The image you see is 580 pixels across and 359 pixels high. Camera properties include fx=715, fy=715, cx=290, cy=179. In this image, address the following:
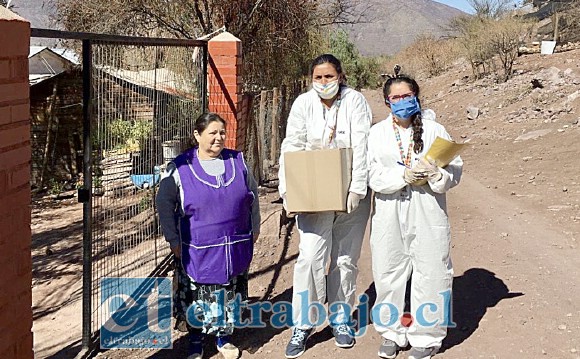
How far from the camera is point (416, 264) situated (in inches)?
181

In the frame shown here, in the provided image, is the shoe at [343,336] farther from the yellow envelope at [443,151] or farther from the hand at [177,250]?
the yellow envelope at [443,151]

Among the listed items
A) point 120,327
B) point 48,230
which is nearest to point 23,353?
point 120,327

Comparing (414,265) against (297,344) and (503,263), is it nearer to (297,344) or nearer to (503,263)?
(297,344)

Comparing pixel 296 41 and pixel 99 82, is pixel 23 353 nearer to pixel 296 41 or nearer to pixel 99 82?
pixel 99 82

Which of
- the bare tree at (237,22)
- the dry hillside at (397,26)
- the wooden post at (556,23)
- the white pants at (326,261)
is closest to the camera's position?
the white pants at (326,261)

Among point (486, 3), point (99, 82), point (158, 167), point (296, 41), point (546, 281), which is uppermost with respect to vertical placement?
point (486, 3)

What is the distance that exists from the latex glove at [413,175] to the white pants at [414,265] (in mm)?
150

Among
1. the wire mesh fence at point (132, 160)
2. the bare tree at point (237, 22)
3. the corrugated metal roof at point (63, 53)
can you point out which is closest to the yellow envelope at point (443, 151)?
the wire mesh fence at point (132, 160)

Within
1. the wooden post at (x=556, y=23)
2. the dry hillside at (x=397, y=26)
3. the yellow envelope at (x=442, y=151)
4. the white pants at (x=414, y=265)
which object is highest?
the dry hillside at (x=397, y=26)

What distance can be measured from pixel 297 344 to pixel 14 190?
236cm

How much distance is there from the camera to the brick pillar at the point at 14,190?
3.04 m

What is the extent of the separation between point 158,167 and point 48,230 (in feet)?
18.4

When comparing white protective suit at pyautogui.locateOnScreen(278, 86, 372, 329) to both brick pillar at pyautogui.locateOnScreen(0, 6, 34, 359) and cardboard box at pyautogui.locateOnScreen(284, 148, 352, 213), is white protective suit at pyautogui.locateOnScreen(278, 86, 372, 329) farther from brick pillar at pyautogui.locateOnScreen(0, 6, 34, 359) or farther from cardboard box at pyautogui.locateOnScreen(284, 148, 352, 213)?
brick pillar at pyautogui.locateOnScreen(0, 6, 34, 359)

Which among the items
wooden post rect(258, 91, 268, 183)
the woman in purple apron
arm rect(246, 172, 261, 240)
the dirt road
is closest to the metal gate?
the woman in purple apron
